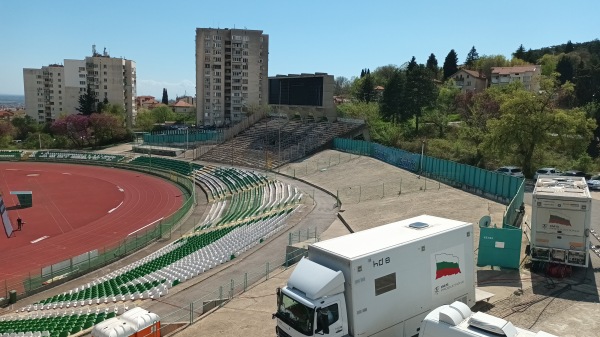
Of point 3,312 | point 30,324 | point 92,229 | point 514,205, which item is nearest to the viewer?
Answer: point 30,324

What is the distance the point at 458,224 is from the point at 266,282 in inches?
355

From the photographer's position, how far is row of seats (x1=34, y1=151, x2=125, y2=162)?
7375 centimetres

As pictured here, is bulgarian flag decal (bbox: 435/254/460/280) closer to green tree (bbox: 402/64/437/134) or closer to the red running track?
the red running track

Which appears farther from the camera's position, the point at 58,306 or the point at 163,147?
the point at 163,147

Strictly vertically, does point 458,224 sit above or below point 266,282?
above

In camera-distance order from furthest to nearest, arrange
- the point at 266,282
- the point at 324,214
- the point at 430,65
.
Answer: the point at 430,65, the point at 324,214, the point at 266,282

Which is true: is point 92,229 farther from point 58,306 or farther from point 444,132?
point 444,132

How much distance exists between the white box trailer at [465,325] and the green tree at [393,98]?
222 ft

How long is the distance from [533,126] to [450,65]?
84.5 m

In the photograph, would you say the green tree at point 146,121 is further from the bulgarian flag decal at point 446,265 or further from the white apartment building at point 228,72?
the bulgarian flag decal at point 446,265

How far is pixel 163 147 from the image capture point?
76.2m

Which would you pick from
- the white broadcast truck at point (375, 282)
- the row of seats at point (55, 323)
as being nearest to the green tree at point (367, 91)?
the row of seats at point (55, 323)

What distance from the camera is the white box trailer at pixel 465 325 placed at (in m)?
9.55

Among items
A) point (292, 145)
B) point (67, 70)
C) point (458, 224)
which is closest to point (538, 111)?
point (292, 145)
